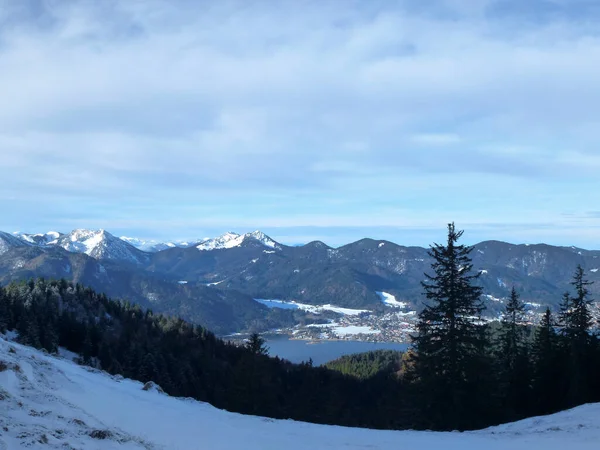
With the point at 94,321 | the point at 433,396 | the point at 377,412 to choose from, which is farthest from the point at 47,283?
the point at 433,396

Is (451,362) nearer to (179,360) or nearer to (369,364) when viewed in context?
(179,360)

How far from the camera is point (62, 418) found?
1370cm

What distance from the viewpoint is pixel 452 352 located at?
24531 mm

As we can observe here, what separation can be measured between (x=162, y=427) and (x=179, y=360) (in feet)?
253

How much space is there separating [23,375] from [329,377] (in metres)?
100.0

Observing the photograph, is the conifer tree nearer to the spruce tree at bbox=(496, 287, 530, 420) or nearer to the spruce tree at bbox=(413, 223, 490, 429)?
the spruce tree at bbox=(496, 287, 530, 420)

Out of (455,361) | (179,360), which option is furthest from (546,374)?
(179,360)

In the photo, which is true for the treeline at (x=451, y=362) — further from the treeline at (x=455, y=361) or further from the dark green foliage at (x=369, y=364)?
the dark green foliage at (x=369, y=364)

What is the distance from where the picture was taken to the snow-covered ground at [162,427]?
12672mm

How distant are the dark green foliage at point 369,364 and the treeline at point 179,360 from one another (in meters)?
15.2

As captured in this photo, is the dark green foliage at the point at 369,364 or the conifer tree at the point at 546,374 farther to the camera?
the dark green foliage at the point at 369,364

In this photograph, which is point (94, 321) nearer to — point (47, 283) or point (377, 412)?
point (47, 283)

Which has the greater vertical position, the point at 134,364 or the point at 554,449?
the point at 554,449

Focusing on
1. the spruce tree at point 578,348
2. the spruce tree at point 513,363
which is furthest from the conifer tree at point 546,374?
the spruce tree at point 578,348
